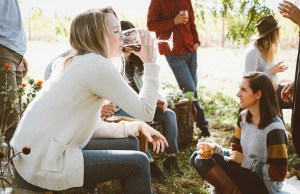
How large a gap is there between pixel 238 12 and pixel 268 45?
1.72 meters

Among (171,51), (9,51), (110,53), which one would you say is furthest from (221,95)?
(110,53)

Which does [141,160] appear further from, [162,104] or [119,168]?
[162,104]

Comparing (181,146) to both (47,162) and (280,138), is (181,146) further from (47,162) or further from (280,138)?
(47,162)

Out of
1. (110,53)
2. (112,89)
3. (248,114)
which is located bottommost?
(248,114)

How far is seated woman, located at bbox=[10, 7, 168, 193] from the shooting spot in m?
1.92

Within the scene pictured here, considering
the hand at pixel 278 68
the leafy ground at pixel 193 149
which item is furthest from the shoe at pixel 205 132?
the hand at pixel 278 68

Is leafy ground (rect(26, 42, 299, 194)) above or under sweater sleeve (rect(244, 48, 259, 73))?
under

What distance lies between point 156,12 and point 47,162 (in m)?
3.21

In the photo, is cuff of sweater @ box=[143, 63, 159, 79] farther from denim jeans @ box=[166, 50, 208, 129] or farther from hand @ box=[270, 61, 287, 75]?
denim jeans @ box=[166, 50, 208, 129]

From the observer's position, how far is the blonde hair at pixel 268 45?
427 centimetres

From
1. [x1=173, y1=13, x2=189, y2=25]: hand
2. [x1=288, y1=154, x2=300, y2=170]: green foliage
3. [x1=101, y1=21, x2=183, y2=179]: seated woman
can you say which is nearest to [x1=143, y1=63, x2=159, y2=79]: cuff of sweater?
[x1=101, y1=21, x2=183, y2=179]: seated woman

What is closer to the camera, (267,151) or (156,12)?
(267,151)

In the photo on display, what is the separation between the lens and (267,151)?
2.75 m

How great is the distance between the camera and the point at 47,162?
1.90 m
